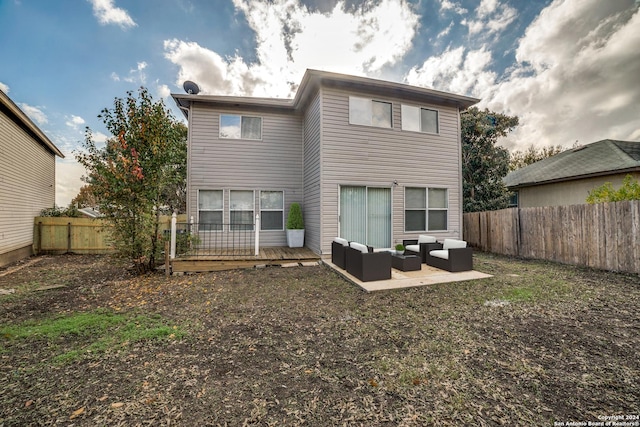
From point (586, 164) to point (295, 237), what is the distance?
13.9 metres

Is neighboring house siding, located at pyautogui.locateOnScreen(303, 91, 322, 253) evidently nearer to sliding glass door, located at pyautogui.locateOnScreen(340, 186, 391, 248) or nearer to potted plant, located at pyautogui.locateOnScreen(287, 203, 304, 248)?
potted plant, located at pyautogui.locateOnScreen(287, 203, 304, 248)

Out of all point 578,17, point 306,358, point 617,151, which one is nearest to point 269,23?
point 578,17

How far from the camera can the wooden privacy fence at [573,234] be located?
5.98 metres

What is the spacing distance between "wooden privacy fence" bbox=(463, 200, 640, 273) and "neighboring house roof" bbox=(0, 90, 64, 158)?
16.8 meters

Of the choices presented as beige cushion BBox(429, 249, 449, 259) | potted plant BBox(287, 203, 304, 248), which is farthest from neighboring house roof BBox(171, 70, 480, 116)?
beige cushion BBox(429, 249, 449, 259)

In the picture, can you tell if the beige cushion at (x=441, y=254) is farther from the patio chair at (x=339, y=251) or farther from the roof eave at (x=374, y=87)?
the roof eave at (x=374, y=87)

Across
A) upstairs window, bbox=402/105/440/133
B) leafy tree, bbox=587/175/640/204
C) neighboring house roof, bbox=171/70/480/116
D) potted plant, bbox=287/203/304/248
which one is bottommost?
potted plant, bbox=287/203/304/248

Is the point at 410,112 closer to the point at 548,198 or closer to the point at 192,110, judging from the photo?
the point at 192,110

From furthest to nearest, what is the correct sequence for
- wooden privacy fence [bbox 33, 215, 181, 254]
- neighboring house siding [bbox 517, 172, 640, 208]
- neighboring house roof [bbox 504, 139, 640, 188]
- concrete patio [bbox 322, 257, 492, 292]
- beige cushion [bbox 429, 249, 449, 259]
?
neighboring house siding [bbox 517, 172, 640, 208] → neighboring house roof [bbox 504, 139, 640, 188] → wooden privacy fence [bbox 33, 215, 181, 254] → beige cushion [bbox 429, 249, 449, 259] → concrete patio [bbox 322, 257, 492, 292]

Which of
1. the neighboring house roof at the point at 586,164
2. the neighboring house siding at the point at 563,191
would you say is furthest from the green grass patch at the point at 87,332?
the neighboring house siding at the point at 563,191

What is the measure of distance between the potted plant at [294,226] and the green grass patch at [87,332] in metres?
5.18

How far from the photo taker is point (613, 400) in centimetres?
200

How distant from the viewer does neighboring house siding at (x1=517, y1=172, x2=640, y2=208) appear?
408 inches

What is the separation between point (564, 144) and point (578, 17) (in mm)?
21953
